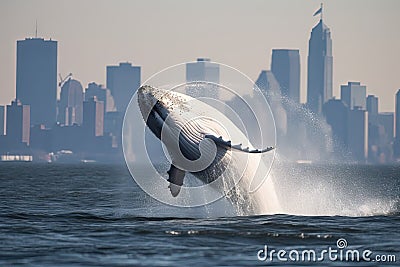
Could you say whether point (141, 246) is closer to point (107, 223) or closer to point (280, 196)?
point (107, 223)

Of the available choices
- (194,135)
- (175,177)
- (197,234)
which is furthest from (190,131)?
(197,234)

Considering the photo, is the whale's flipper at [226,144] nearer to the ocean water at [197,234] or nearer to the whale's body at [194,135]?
the whale's body at [194,135]

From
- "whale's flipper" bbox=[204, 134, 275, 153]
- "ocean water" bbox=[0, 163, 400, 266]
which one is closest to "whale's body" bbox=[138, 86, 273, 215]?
"whale's flipper" bbox=[204, 134, 275, 153]

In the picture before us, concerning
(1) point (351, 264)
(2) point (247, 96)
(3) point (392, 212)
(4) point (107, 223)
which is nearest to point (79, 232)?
(4) point (107, 223)

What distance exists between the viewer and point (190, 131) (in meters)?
24.8

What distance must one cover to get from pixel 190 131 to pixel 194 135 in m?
0.14

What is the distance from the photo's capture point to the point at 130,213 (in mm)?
31953

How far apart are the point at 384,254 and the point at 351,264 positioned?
59.6 inches

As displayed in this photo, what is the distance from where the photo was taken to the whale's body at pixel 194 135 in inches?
972

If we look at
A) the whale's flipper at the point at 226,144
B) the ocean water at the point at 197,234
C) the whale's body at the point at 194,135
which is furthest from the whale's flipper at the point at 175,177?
the whale's flipper at the point at 226,144

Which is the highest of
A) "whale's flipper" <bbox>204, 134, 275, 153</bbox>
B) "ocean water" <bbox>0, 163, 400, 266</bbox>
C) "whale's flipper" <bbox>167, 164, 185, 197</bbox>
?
"whale's flipper" <bbox>204, 134, 275, 153</bbox>

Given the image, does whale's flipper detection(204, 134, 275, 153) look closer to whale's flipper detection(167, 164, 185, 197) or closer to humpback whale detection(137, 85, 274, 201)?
humpback whale detection(137, 85, 274, 201)

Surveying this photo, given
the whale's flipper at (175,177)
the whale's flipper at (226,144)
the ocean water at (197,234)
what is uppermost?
the whale's flipper at (226,144)

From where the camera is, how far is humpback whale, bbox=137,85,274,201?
81.0 ft
